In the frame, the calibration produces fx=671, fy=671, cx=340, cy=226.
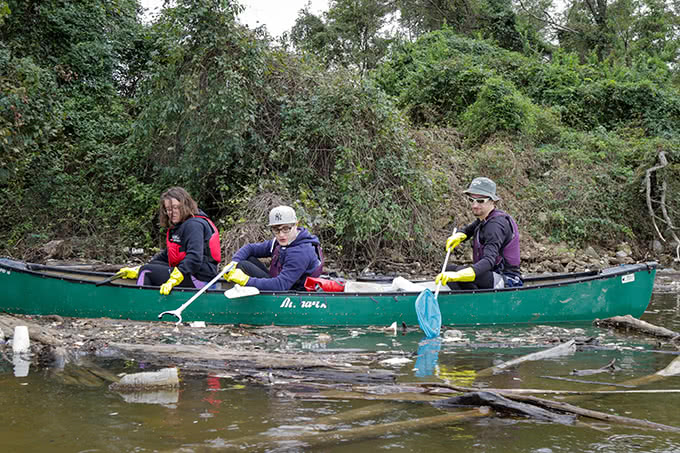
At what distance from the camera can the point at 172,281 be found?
701cm

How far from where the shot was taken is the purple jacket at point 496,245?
7.05 meters

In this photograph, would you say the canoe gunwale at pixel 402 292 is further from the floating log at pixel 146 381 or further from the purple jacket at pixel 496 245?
the floating log at pixel 146 381

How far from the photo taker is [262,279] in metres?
7.12

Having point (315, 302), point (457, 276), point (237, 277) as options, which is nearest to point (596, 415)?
point (457, 276)

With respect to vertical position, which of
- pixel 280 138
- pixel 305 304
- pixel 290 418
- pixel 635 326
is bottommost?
pixel 290 418

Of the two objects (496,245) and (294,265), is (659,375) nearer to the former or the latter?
(496,245)

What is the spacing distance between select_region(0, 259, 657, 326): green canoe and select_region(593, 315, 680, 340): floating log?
A: 0.81 feet

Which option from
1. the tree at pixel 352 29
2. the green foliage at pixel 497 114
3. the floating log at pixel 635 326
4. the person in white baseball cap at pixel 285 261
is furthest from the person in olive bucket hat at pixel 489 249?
the tree at pixel 352 29

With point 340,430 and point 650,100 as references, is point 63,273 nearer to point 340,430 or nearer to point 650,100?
point 340,430

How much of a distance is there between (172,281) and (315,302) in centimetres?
151

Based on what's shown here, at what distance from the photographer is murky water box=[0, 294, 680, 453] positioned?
352cm

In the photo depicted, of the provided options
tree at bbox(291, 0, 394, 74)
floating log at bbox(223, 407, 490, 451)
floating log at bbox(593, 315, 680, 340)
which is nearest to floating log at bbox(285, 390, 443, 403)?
floating log at bbox(223, 407, 490, 451)

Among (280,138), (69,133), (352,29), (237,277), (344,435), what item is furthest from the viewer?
(352,29)

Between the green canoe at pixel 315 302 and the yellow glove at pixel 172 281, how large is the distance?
8 cm
